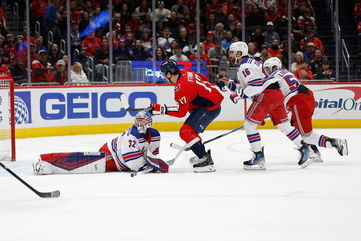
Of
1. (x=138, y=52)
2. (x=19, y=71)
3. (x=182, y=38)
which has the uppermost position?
(x=182, y=38)

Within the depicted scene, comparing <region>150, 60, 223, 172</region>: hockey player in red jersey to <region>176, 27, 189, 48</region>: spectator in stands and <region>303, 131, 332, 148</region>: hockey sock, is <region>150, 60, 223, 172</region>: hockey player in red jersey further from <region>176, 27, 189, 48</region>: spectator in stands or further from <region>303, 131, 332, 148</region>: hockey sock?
<region>176, 27, 189, 48</region>: spectator in stands

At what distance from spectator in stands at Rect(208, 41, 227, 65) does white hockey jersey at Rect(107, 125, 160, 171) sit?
6081mm

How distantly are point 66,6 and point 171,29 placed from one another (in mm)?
2153

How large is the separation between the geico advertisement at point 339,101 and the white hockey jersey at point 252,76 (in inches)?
216

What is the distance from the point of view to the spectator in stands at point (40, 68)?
11.2 metres

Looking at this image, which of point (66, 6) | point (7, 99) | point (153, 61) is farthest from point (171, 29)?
point (7, 99)

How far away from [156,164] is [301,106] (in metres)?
2.01

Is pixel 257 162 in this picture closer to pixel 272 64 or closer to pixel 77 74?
pixel 272 64

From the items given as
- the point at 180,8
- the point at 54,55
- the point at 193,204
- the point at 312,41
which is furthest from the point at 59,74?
the point at 193,204

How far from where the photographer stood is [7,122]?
861 cm

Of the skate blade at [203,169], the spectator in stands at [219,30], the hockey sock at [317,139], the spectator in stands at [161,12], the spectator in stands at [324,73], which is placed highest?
the spectator in stands at [161,12]

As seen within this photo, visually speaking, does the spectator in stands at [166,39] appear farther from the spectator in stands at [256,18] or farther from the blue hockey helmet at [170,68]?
the blue hockey helmet at [170,68]

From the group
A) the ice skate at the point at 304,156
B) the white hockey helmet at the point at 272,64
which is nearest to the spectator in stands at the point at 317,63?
the white hockey helmet at the point at 272,64

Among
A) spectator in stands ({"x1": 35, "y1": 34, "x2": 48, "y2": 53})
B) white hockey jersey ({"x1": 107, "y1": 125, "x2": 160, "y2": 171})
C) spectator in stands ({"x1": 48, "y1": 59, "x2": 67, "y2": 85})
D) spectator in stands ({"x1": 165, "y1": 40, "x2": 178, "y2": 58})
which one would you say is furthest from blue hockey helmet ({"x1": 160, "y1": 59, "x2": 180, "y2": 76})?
spectator in stands ({"x1": 165, "y1": 40, "x2": 178, "y2": 58})
